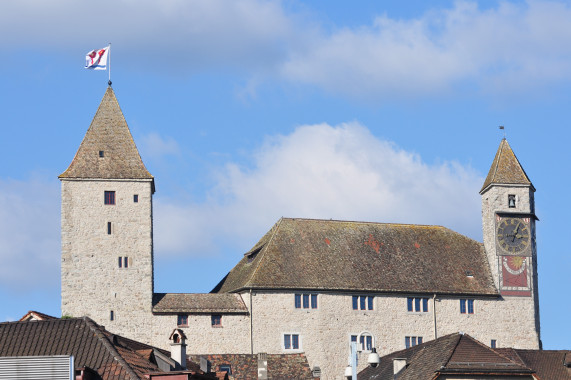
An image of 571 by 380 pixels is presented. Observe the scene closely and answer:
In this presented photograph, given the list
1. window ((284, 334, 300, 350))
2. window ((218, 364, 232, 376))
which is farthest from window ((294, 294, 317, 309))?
window ((218, 364, 232, 376))

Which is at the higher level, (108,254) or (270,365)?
(108,254)

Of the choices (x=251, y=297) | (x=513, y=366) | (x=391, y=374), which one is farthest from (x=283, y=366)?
(x=513, y=366)

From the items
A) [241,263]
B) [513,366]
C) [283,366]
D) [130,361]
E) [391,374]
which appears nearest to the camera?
[130,361]

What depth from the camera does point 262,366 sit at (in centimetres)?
6800

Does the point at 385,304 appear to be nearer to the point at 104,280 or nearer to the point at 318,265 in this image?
the point at 318,265

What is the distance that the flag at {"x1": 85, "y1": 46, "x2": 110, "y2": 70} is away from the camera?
246 feet

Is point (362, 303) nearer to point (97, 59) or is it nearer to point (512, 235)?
point (512, 235)

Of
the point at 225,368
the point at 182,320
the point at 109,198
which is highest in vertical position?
the point at 109,198

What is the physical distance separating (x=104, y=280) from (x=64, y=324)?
29.1 metres

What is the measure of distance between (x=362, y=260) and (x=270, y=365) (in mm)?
12265

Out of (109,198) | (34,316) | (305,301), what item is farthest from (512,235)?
(34,316)

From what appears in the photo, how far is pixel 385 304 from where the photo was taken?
249 ft

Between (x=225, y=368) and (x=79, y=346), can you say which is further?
(x=225, y=368)

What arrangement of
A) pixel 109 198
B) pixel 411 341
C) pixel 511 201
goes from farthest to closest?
pixel 511 201
pixel 411 341
pixel 109 198
